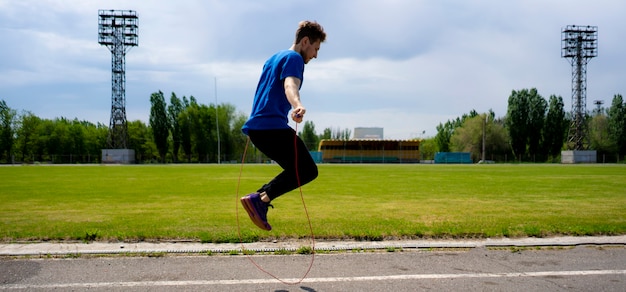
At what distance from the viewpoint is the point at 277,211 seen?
11.9 meters

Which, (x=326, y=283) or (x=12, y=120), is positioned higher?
(x=12, y=120)

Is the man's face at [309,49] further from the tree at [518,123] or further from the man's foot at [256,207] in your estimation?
the tree at [518,123]

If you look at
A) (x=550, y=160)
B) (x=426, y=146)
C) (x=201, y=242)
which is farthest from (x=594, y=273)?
(x=426, y=146)

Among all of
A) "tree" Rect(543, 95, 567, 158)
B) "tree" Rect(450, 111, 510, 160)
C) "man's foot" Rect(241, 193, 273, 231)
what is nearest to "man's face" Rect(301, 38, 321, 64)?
"man's foot" Rect(241, 193, 273, 231)

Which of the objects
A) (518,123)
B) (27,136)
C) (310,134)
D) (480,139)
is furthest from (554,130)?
(27,136)

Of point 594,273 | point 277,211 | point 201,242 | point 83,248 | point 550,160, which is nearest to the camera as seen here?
point 594,273

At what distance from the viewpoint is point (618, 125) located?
3521 inches

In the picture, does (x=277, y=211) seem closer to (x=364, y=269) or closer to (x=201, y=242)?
(x=201, y=242)

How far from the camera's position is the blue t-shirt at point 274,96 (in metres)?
4.65

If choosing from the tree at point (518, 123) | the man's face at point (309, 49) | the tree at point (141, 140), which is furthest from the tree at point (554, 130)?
the man's face at point (309, 49)

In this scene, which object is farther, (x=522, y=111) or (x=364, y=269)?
(x=522, y=111)

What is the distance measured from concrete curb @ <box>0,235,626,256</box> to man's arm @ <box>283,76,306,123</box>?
298 cm

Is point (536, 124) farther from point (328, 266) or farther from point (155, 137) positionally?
point (328, 266)

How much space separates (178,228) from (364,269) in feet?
14.8
